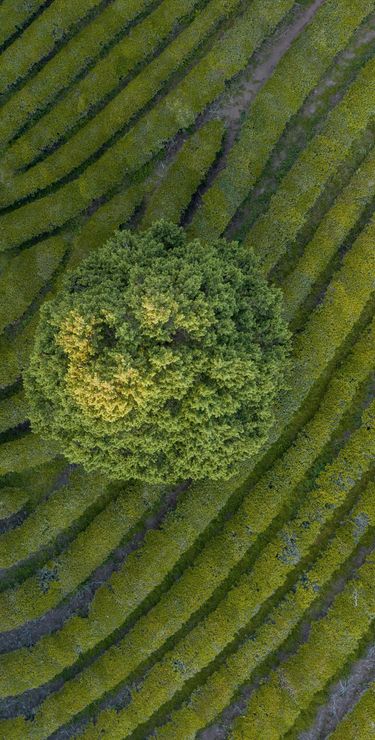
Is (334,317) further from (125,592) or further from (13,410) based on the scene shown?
(125,592)

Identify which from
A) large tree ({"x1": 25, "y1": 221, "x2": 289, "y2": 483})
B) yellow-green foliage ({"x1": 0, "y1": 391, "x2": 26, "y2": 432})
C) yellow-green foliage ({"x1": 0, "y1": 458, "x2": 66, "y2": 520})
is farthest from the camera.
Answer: yellow-green foliage ({"x1": 0, "y1": 458, "x2": 66, "y2": 520})

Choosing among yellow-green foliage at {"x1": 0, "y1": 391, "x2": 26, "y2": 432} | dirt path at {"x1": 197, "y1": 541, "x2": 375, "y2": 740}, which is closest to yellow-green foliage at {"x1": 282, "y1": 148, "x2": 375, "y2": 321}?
dirt path at {"x1": 197, "y1": 541, "x2": 375, "y2": 740}

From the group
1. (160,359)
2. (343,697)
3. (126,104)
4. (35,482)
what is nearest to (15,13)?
(126,104)

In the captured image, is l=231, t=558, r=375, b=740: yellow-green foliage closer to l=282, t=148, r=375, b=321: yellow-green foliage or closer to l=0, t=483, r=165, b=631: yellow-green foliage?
l=0, t=483, r=165, b=631: yellow-green foliage

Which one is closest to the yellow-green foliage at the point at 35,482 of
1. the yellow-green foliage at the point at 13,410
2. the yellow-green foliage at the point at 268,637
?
the yellow-green foliage at the point at 13,410

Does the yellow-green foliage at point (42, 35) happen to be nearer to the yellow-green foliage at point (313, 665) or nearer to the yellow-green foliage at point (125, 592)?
the yellow-green foliage at point (125, 592)

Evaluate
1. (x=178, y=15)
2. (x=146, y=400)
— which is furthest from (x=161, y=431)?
(x=178, y=15)
